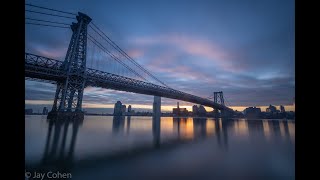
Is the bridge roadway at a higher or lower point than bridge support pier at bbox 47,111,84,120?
higher

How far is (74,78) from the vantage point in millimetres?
28859

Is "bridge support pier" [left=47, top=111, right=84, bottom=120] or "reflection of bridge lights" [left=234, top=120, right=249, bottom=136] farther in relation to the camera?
"bridge support pier" [left=47, top=111, right=84, bottom=120]

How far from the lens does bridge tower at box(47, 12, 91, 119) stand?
2756 centimetres

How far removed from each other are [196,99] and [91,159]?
53049 millimetres

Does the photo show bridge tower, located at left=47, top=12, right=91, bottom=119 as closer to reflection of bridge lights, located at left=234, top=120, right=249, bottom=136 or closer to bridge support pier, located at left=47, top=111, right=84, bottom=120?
bridge support pier, located at left=47, top=111, right=84, bottom=120

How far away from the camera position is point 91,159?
27.9 ft

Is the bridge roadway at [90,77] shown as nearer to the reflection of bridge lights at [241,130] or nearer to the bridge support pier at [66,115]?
the bridge support pier at [66,115]

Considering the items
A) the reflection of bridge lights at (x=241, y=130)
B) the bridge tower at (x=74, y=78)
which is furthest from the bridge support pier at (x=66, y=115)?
the reflection of bridge lights at (x=241, y=130)

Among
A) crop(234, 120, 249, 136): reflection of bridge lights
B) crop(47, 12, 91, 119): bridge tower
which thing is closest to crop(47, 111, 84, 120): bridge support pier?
crop(47, 12, 91, 119): bridge tower
